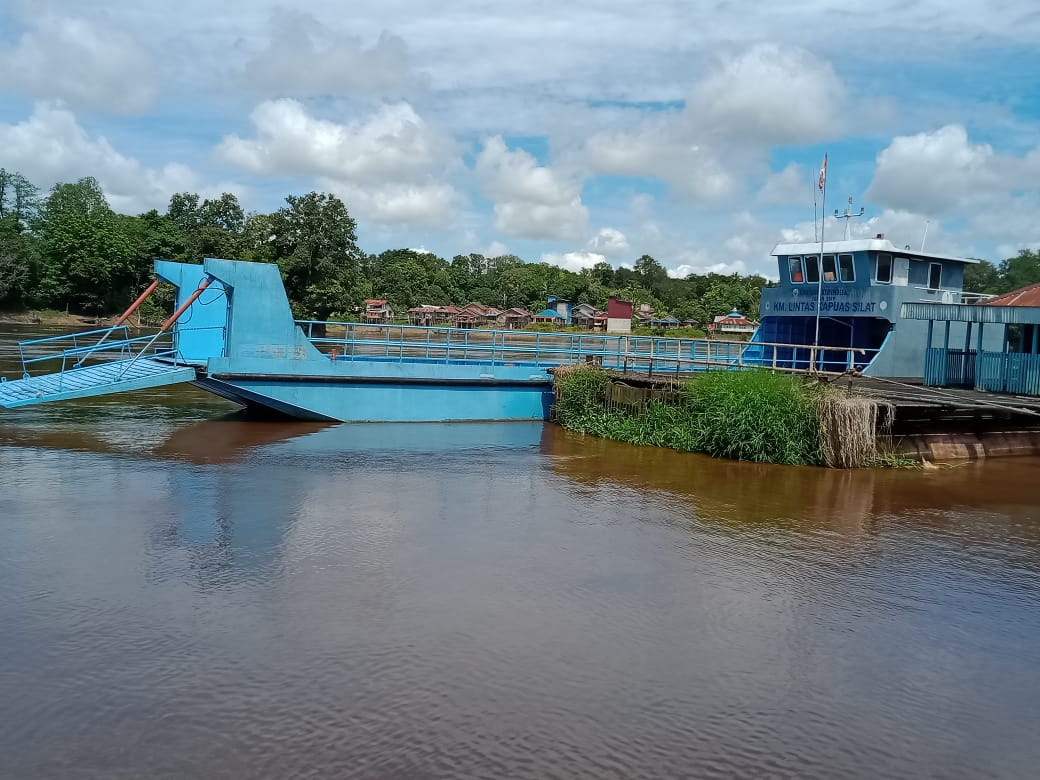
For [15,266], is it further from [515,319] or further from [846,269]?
[846,269]

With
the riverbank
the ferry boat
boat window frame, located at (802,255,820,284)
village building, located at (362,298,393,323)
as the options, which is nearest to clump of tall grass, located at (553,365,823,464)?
the ferry boat

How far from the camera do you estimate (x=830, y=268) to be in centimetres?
2014

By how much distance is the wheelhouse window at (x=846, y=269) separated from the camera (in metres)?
19.6

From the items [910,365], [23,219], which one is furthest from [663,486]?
[23,219]

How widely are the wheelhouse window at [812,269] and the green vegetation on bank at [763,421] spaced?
6293 millimetres

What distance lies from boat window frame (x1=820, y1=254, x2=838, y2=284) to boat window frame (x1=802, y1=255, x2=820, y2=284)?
0.21 meters

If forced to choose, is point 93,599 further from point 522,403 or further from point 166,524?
point 522,403

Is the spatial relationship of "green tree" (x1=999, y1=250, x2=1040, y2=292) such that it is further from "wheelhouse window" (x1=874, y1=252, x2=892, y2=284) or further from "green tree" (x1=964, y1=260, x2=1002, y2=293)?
"wheelhouse window" (x1=874, y1=252, x2=892, y2=284)

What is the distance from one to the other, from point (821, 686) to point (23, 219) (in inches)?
4164

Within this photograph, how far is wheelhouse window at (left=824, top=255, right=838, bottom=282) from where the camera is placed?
65.7 ft

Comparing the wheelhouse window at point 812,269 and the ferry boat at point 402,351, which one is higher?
the wheelhouse window at point 812,269

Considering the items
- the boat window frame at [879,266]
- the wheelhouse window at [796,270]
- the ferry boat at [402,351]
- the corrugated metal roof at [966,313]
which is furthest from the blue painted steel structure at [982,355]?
the wheelhouse window at [796,270]

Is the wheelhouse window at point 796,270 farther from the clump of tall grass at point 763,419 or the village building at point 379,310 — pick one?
the village building at point 379,310

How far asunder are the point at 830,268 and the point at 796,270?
3.79 feet
